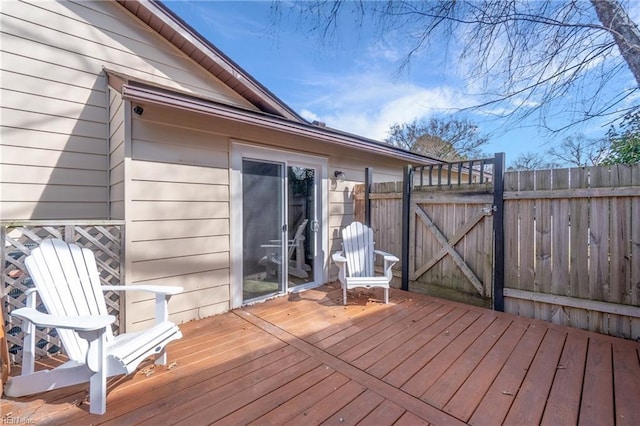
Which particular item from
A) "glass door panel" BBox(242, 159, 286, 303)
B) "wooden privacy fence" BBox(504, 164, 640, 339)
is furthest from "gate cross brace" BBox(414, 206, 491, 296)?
"glass door panel" BBox(242, 159, 286, 303)

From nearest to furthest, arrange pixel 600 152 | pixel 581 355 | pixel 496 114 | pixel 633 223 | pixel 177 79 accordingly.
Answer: pixel 581 355, pixel 633 223, pixel 496 114, pixel 177 79, pixel 600 152

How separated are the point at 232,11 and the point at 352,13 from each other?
2.18 m

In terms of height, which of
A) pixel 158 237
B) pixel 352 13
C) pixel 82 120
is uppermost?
pixel 352 13

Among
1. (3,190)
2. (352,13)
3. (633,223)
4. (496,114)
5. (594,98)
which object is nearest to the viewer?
Answer: (633,223)

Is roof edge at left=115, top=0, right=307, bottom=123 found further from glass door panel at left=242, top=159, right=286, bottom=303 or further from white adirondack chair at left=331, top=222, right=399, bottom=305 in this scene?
white adirondack chair at left=331, top=222, right=399, bottom=305

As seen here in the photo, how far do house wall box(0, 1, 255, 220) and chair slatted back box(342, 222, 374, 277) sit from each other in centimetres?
287

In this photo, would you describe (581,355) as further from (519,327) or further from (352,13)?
(352,13)

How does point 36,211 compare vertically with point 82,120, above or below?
below

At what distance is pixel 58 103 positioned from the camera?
3258 millimetres

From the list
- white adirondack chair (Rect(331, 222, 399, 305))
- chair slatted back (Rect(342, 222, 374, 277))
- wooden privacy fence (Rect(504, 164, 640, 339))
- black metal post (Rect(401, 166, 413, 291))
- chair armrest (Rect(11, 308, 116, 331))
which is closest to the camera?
chair armrest (Rect(11, 308, 116, 331))

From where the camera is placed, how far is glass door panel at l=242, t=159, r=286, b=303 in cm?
377

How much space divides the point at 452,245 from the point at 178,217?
358cm

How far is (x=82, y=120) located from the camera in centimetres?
Answer: 340

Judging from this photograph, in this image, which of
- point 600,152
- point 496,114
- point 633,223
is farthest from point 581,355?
point 600,152
